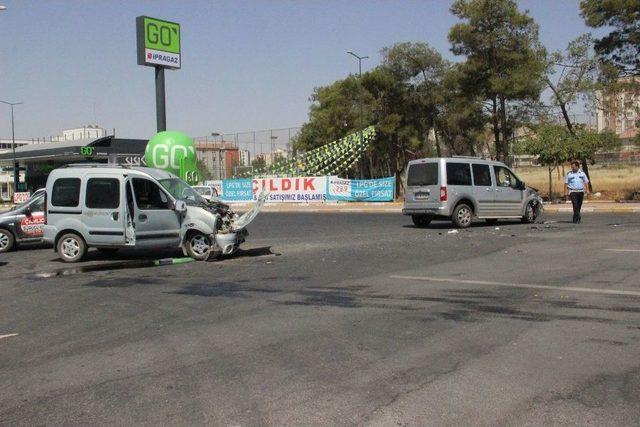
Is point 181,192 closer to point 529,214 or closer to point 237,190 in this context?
point 529,214

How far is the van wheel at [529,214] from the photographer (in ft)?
65.6

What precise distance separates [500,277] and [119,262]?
286 inches

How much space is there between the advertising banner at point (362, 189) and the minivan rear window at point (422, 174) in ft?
55.8

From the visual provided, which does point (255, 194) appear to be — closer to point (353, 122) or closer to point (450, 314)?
point (353, 122)

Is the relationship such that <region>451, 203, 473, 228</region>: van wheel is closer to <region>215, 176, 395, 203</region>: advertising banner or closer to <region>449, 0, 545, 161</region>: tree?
<region>449, 0, 545, 161</region>: tree

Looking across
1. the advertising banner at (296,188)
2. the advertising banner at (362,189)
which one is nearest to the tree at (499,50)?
the advertising banner at (362,189)

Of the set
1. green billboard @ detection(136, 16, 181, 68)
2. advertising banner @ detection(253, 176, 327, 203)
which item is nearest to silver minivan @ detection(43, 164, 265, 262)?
green billboard @ detection(136, 16, 181, 68)

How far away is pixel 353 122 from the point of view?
1863 inches

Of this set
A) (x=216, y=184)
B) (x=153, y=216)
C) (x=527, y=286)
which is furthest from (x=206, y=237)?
(x=216, y=184)

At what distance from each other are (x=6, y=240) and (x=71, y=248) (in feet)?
13.5

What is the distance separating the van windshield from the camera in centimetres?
1302

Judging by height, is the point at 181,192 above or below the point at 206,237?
above

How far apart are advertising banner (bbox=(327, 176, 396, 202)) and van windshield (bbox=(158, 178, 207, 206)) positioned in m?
23.6

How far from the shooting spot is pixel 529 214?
20.0 metres
